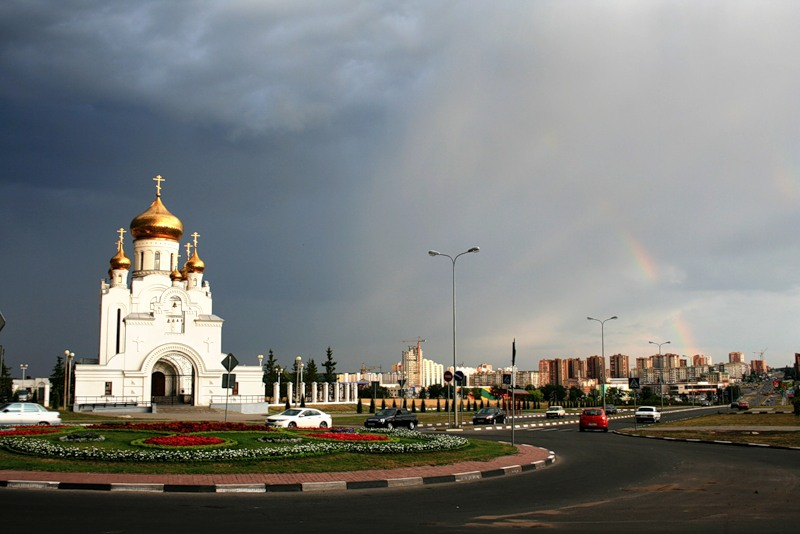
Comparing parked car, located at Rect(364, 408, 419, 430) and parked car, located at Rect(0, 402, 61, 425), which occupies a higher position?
parked car, located at Rect(0, 402, 61, 425)

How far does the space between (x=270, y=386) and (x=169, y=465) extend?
262ft

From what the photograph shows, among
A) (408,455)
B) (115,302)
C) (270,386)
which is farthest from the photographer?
(270,386)

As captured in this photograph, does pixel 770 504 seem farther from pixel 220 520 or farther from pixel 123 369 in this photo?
pixel 123 369

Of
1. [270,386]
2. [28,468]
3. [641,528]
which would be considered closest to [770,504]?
[641,528]

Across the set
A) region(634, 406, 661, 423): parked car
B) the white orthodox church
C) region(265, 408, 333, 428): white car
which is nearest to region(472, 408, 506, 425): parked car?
region(634, 406, 661, 423): parked car

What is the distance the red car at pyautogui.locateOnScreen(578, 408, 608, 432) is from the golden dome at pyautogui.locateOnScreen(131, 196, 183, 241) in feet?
155

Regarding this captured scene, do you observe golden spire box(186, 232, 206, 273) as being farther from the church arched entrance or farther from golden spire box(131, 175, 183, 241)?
the church arched entrance

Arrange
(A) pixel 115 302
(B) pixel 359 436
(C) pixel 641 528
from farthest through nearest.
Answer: (A) pixel 115 302
(B) pixel 359 436
(C) pixel 641 528

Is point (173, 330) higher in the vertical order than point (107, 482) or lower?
higher

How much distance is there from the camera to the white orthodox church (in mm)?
61938

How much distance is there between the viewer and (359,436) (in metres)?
23.9

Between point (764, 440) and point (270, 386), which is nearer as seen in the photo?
point (764, 440)

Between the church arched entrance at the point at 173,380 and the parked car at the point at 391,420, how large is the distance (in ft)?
105

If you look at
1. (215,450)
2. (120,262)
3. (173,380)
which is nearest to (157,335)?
(173,380)
